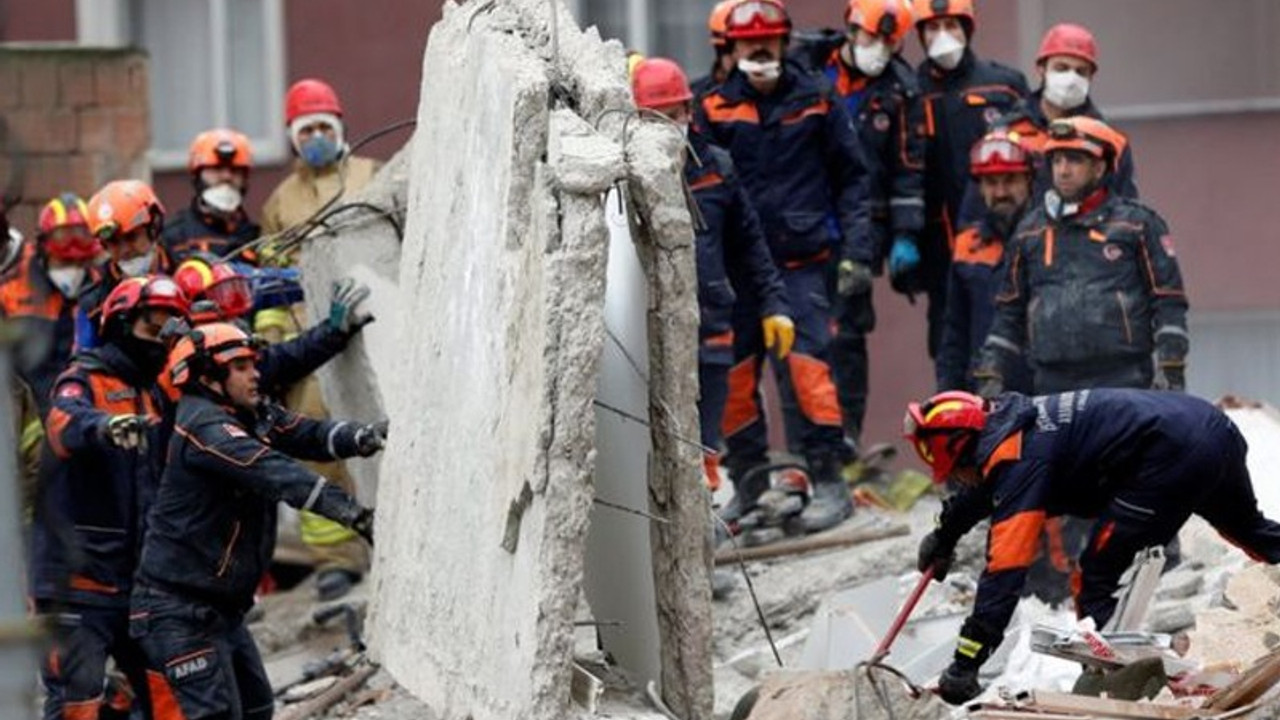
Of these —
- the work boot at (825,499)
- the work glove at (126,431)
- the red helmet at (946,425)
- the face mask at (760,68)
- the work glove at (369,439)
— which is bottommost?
the work boot at (825,499)

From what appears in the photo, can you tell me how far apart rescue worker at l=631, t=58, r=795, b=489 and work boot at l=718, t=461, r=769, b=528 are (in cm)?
37

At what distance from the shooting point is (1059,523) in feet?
43.8

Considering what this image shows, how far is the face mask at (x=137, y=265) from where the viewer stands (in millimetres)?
13047

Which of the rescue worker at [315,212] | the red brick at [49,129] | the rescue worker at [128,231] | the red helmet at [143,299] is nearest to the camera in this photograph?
the red helmet at [143,299]

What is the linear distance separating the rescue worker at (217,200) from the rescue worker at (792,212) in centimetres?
209

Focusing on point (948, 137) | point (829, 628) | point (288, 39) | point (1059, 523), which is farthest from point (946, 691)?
point (288, 39)

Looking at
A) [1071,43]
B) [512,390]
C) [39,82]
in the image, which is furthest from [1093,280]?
[39,82]

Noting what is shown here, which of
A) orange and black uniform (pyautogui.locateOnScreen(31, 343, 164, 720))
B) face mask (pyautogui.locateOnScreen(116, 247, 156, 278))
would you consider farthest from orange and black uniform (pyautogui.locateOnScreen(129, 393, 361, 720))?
face mask (pyautogui.locateOnScreen(116, 247, 156, 278))

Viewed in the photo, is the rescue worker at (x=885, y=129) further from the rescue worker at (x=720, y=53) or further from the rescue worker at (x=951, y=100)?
the rescue worker at (x=720, y=53)

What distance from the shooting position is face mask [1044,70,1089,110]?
547 inches

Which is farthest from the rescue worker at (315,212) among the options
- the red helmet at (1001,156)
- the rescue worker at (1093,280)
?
the rescue worker at (1093,280)

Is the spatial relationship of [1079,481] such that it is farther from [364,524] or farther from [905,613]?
[364,524]

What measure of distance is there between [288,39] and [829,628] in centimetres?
717

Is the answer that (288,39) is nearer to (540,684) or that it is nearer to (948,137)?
(948,137)
